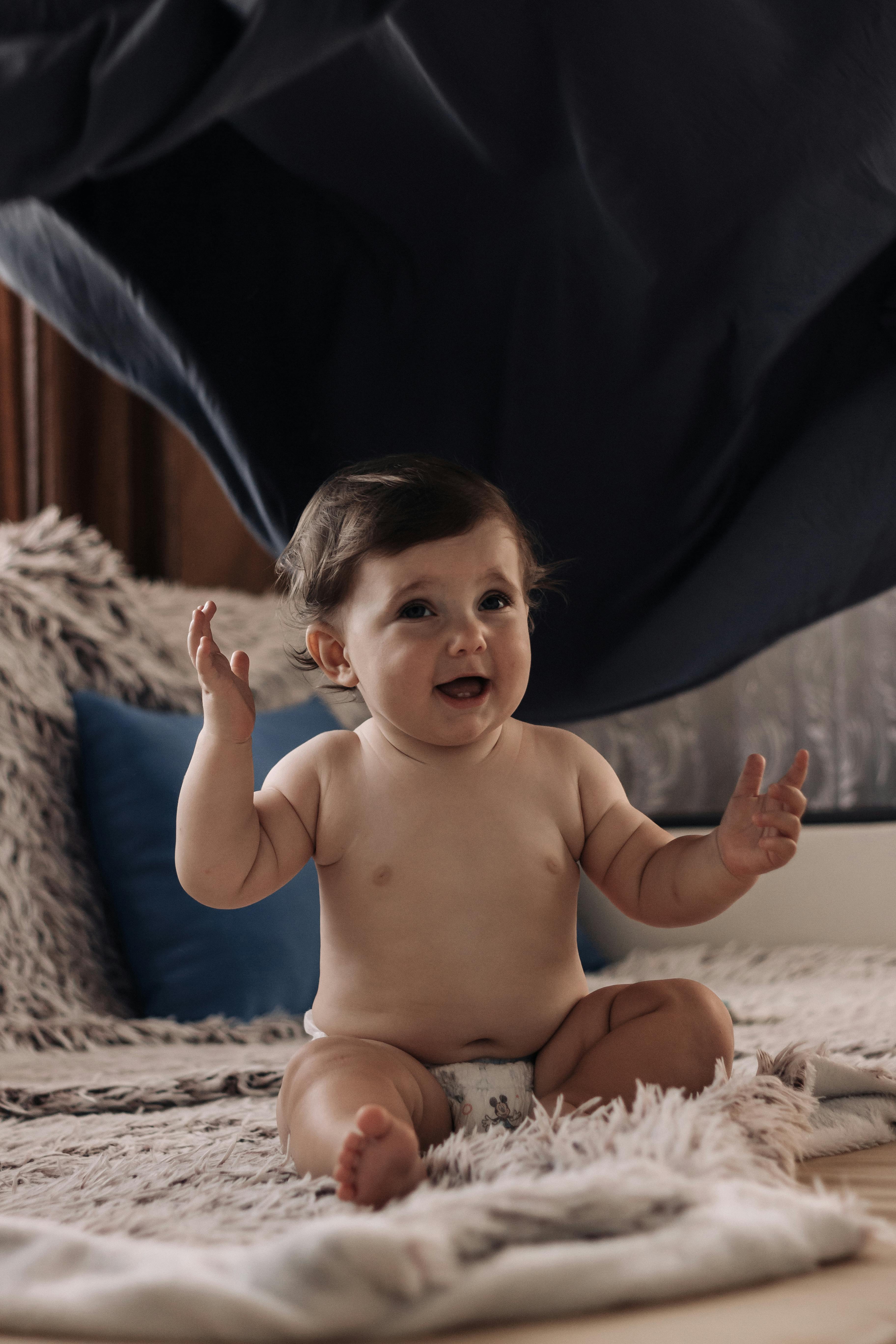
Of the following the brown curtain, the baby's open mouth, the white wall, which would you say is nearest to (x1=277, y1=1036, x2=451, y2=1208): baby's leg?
the baby's open mouth

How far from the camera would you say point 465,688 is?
28.8 inches

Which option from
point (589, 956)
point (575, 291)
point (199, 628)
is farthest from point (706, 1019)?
point (589, 956)

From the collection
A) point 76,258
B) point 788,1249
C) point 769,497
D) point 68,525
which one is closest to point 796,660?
point 769,497

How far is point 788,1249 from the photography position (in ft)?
1.51

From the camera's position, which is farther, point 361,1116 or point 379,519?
point 379,519

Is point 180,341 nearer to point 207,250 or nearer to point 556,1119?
point 207,250

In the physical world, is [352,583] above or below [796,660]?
above

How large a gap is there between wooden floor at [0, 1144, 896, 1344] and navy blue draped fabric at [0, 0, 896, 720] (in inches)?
19.7

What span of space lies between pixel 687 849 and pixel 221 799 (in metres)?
0.28

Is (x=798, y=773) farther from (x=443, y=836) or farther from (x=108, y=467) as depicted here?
(x=108, y=467)

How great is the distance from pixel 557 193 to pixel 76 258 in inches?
13.4

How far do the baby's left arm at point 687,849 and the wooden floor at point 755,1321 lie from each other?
0.80 ft

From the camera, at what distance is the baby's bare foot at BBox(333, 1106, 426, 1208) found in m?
0.53

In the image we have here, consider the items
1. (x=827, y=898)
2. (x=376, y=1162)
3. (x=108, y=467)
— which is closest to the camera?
(x=376, y=1162)
